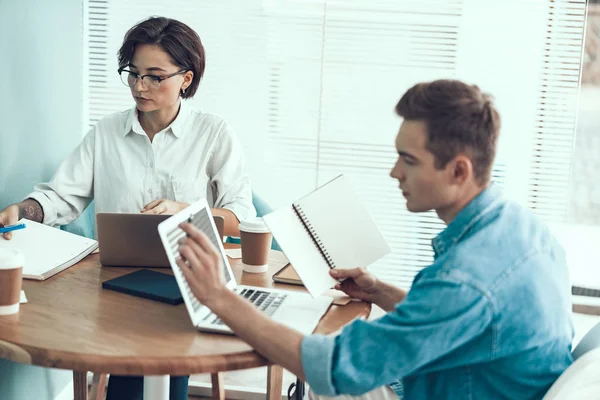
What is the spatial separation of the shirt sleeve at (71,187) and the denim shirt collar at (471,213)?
4.42 feet

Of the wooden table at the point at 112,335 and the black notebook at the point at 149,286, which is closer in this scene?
the wooden table at the point at 112,335

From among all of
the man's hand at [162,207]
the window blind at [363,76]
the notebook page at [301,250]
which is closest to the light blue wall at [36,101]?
the window blind at [363,76]

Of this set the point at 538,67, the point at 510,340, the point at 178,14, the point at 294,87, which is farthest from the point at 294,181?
the point at 510,340

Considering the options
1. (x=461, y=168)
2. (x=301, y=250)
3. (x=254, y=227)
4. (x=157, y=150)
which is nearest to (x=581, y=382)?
(x=461, y=168)

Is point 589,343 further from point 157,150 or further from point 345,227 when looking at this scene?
point 157,150

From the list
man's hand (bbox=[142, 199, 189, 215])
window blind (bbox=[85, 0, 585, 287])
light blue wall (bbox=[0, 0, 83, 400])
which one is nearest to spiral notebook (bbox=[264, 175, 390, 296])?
man's hand (bbox=[142, 199, 189, 215])

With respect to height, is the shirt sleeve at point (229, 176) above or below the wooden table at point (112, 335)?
above

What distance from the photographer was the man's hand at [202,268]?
1258mm

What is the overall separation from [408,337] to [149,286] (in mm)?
702

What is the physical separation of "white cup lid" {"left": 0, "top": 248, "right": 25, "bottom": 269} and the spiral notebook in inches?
21.4

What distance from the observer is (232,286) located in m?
1.62

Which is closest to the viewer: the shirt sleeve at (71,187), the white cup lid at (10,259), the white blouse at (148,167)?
the white cup lid at (10,259)

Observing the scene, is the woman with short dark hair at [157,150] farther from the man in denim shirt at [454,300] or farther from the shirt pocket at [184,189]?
the man in denim shirt at [454,300]

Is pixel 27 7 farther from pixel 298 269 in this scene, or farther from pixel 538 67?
pixel 538 67
